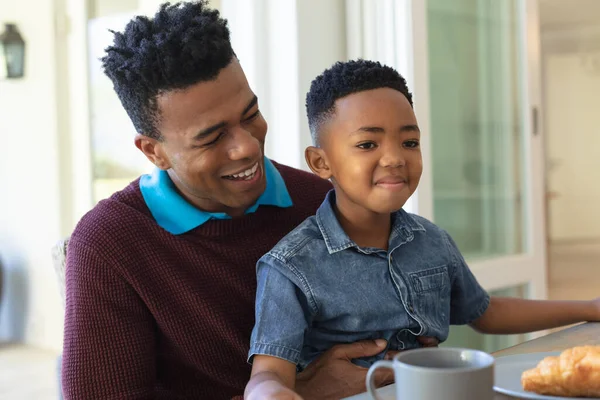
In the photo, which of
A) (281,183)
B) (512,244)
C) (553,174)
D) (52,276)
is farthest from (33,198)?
(553,174)

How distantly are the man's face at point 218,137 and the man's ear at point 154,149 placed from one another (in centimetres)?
1

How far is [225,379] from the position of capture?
123 cm

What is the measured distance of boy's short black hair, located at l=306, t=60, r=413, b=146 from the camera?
3.75 ft

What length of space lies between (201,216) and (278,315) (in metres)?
0.28

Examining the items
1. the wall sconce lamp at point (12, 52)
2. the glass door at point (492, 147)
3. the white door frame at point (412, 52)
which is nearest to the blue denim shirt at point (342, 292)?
the white door frame at point (412, 52)

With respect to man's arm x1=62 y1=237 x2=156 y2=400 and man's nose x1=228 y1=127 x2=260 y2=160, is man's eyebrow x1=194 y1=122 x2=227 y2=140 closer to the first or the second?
man's nose x1=228 y1=127 x2=260 y2=160

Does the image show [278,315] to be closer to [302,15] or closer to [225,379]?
[225,379]

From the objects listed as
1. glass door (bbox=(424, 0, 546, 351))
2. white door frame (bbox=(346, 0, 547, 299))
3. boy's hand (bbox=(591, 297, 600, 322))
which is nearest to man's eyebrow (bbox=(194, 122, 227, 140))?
boy's hand (bbox=(591, 297, 600, 322))

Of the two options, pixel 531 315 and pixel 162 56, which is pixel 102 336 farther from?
pixel 531 315

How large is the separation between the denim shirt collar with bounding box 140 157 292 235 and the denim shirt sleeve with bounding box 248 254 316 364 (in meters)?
0.18

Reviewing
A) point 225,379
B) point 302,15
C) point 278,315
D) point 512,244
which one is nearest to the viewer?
point 278,315

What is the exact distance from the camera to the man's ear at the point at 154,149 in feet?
4.09

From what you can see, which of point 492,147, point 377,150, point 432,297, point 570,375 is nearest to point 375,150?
point 377,150

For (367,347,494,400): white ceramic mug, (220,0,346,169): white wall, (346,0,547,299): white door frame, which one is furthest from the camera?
(346,0,547,299): white door frame
